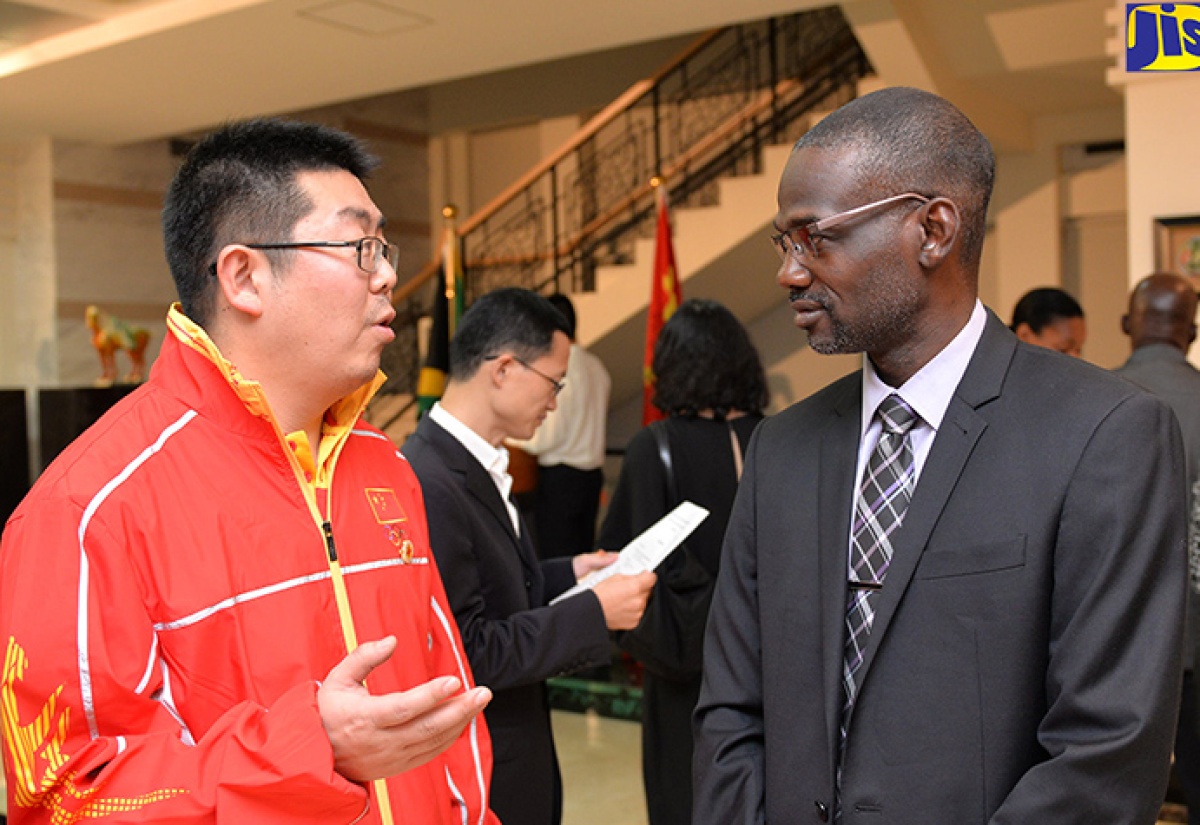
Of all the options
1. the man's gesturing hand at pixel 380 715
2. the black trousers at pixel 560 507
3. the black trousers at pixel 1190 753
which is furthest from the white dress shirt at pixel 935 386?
the black trousers at pixel 560 507

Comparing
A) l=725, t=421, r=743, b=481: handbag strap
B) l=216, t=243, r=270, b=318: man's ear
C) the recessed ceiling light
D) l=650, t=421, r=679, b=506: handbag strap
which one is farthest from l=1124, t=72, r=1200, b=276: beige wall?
l=216, t=243, r=270, b=318: man's ear

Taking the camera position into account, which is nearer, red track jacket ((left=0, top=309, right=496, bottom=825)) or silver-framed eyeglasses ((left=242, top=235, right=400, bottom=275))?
red track jacket ((left=0, top=309, right=496, bottom=825))

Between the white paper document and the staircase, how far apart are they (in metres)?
5.38

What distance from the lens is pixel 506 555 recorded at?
7.91 ft

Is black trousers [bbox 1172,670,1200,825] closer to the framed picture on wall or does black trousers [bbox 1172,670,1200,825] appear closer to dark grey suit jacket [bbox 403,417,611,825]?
dark grey suit jacket [bbox 403,417,611,825]

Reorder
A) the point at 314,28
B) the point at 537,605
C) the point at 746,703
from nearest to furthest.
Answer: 1. the point at 746,703
2. the point at 537,605
3. the point at 314,28

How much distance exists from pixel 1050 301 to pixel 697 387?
248 centimetres

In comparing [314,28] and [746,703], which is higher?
[314,28]

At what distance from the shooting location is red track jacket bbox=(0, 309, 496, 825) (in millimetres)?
1277

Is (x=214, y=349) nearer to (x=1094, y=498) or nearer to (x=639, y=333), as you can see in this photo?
(x=1094, y=498)

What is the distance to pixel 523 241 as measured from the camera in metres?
12.0

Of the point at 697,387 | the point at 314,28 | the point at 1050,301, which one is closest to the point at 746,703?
the point at 697,387

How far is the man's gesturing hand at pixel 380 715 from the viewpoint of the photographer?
4.11ft

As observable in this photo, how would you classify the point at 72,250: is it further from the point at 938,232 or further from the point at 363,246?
the point at 938,232
